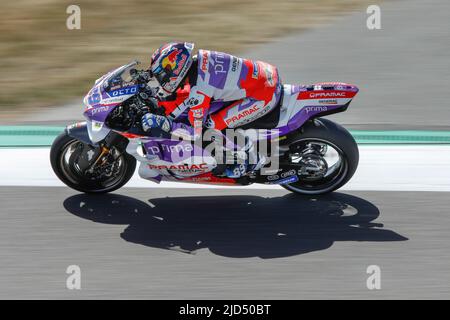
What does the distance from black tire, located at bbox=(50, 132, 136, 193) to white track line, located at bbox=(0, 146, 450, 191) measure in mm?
340

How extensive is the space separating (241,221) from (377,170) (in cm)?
187

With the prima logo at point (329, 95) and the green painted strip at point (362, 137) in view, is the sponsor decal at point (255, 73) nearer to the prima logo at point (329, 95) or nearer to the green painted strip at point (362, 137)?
the prima logo at point (329, 95)

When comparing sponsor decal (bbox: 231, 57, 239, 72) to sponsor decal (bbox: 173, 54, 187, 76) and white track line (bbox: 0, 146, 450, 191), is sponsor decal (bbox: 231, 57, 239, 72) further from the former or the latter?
white track line (bbox: 0, 146, 450, 191)

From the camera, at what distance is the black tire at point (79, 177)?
7363mm

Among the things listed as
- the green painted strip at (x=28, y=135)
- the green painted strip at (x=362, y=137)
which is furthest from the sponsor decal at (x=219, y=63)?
the green painted strip at (x=28, y=135)

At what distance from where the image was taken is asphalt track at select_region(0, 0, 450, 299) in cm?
598

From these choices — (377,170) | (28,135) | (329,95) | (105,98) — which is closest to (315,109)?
(329,95)

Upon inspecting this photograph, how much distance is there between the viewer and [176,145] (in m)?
7.02

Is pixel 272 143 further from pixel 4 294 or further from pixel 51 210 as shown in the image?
pixel 4 294

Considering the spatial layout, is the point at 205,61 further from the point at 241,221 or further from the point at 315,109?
the point at 241,221

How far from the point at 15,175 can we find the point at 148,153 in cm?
183

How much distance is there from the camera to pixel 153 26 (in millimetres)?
12039
